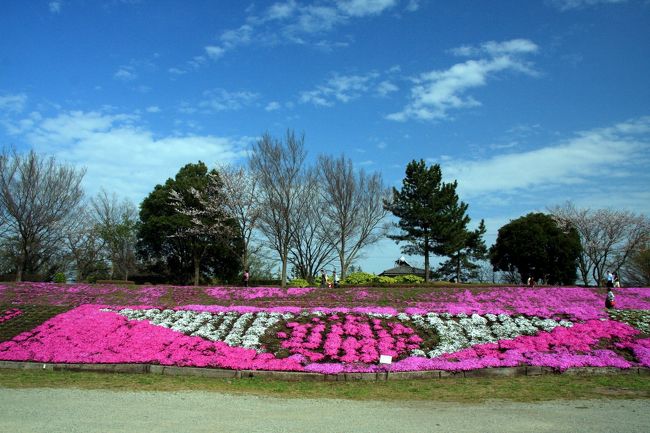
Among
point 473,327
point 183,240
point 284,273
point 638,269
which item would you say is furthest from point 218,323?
point 638,269

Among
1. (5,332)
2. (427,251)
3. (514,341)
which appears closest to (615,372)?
(514,341)

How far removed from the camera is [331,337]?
15.0 m

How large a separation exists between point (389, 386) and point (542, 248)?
41891mm

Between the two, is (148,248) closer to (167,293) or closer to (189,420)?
(167,293)

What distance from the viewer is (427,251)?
41.9 metres

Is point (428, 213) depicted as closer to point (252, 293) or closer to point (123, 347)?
point (252, 293)

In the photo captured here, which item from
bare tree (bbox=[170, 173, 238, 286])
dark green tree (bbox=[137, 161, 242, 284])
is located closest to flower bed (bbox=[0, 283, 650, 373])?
bare tree (bbox=[170, 173, 238, 286])

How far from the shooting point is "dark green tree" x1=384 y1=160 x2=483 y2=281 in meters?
41.0

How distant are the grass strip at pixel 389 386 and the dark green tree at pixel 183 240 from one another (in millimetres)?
29929

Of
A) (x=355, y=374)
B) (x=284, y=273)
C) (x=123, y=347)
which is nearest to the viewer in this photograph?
(x=355, y=374)

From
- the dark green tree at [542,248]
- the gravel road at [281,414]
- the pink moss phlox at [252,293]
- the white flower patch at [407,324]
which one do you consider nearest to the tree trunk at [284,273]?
the pink moss phlox at [252,293]

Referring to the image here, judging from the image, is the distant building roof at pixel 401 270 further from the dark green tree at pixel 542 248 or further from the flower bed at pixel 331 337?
the flower bed at pixel 331 337

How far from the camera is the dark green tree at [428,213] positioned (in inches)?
1614

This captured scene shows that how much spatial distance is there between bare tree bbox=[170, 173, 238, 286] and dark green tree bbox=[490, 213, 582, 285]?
28348mm
